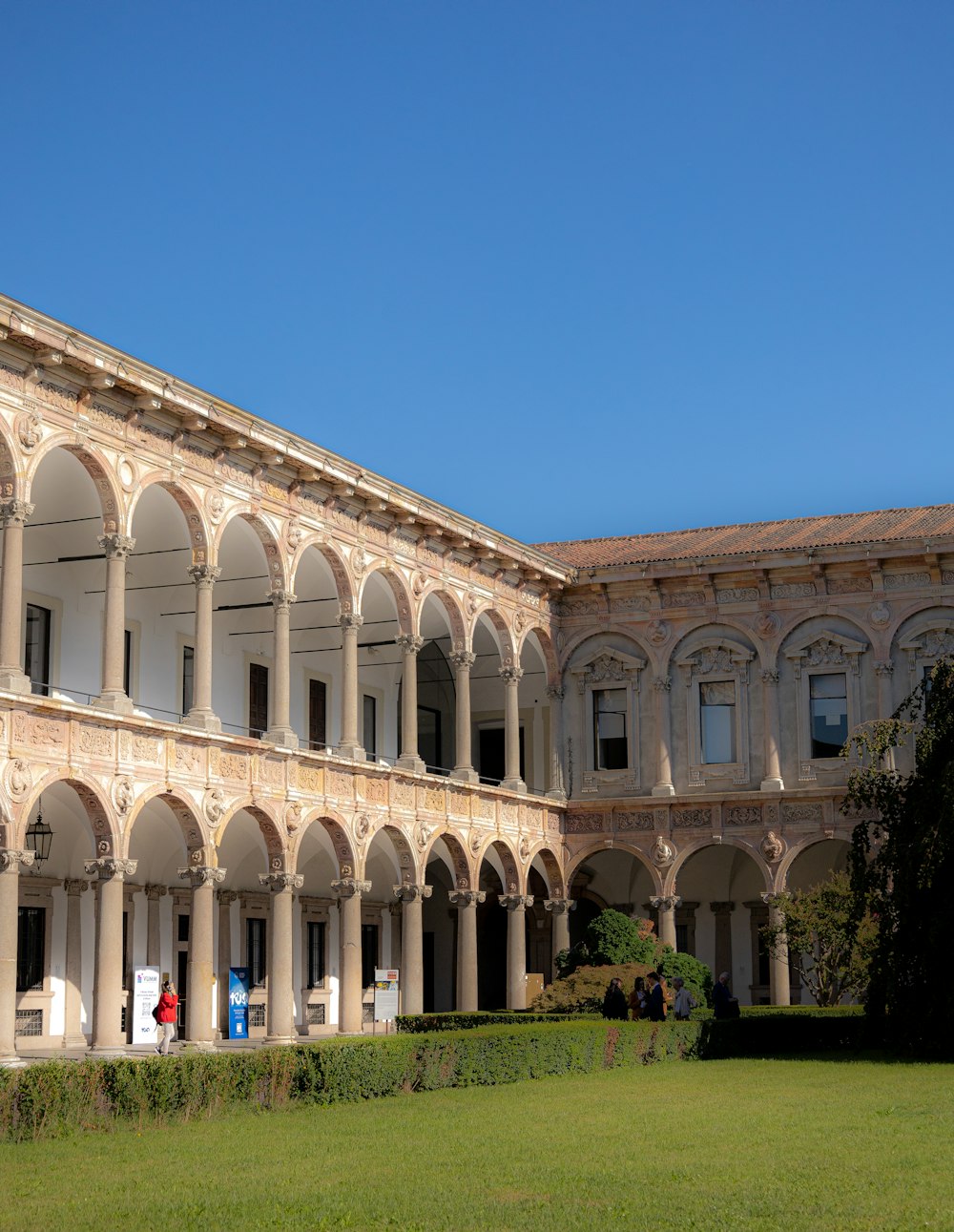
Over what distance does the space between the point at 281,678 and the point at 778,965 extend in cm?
1186

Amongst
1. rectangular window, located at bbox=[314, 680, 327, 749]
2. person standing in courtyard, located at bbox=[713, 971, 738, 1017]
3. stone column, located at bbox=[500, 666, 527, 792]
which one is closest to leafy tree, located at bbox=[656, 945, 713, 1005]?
person standing in courtyard, located at bbox=[713, 971, 738, 1017]

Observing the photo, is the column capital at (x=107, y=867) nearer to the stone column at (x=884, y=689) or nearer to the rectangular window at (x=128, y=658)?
the rectangular window at (x=128, y=658)

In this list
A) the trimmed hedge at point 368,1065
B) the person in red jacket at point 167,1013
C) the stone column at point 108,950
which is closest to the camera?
the trimmed hedge at point 368,1065

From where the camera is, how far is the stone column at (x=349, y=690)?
28.8 metres

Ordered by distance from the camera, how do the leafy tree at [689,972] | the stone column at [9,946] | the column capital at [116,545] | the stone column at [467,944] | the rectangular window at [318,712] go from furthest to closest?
1. the rectangular window at [318,712]
2. the stone column at [467,944]
3. the leafy tree at [689,972]
4. the column capital at [116,545]
5. the stone column at [9,946]

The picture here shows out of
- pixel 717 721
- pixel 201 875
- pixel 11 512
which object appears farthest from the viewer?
pixel 717 721

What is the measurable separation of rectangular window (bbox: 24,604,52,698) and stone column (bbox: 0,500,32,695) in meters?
4.33

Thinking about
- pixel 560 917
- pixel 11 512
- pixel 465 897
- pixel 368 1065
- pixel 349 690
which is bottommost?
pixel 368 1065

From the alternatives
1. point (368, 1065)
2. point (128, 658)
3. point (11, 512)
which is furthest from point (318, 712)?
point (368, 1065)

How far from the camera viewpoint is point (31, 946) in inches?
1043

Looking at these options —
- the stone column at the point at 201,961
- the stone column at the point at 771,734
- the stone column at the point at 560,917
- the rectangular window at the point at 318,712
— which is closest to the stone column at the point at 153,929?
the stone column at the point at 201,961

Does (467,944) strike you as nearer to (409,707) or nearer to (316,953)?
(316,953)

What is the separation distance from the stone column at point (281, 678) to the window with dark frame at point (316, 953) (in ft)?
24.0

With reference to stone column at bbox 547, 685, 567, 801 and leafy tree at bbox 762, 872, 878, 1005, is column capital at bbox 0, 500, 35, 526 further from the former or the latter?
stone column at bbox 547, 685, 567, 801
